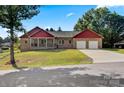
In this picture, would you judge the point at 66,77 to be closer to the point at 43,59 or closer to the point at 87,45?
the point at 43,59

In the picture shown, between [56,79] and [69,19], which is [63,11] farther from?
[56,79]

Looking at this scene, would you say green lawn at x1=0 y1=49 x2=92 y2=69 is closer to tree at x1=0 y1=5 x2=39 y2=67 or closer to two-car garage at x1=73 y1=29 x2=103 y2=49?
tree at x1=0 y1=5 x2=39 y2=67

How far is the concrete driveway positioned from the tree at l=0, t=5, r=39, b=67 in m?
2.60

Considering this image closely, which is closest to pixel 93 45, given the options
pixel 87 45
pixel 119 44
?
pixel 87 45

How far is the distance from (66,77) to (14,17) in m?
3.02

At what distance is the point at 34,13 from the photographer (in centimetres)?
779

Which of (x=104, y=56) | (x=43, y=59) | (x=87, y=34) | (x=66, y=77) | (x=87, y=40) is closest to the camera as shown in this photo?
(x=66, y=77)

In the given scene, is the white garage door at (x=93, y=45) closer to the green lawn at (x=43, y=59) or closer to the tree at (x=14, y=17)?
the green lawn at (x=43, y=59)

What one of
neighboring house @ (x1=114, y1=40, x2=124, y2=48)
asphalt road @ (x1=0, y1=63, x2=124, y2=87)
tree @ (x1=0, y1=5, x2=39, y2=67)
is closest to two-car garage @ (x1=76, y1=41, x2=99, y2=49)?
neighboring house @ (x1=114, y1=40, x2=124, y2=48)

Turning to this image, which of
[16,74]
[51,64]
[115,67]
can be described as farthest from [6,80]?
[115,67]

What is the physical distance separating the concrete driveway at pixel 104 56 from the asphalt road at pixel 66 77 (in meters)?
1.33

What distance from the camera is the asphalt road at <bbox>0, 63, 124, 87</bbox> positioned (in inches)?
218

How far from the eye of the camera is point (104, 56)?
28.8 ft
